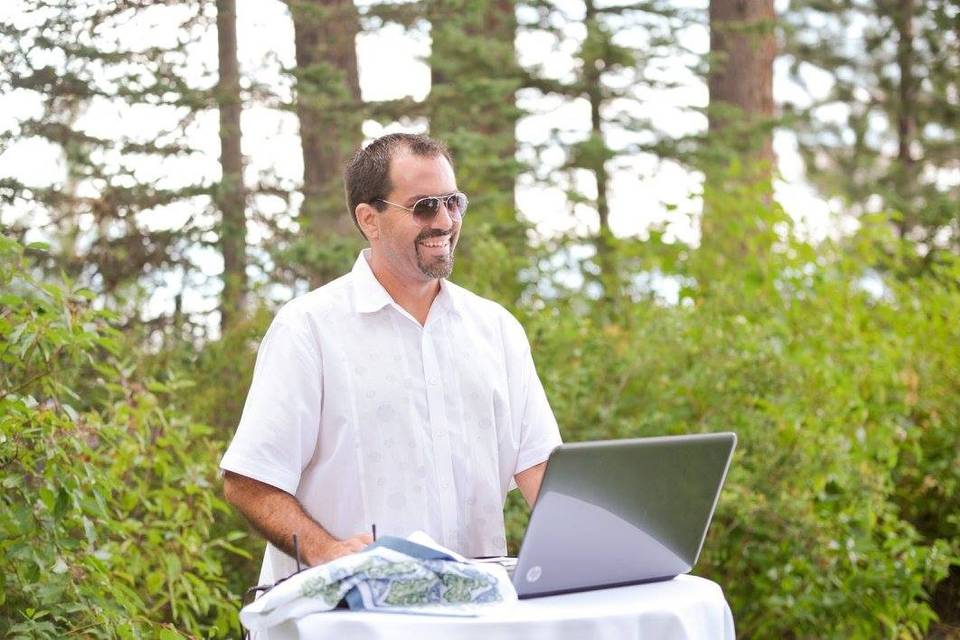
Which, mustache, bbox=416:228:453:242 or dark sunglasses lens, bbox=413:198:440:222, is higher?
dark sunglasses lens, bbox=413:198:440:222

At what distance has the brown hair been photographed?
136 inches

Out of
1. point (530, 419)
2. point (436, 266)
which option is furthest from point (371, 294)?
point (530, 419)

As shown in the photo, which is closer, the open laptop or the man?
the open laptop

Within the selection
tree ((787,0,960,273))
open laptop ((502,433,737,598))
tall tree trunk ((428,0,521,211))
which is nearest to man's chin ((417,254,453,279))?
open laptop ((502,433,737,598))

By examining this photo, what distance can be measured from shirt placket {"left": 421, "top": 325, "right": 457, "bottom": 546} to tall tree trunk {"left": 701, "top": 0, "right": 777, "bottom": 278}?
210 inches

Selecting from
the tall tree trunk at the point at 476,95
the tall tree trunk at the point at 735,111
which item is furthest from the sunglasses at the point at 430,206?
the tall tree trunk at the point at 735,111

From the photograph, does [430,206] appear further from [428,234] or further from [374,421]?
[374,421]

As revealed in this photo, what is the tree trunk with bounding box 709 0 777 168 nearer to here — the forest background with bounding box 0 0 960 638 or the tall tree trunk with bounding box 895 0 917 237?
the forest background with bounding box 0 0 960 638

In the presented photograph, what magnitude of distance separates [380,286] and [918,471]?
517cm

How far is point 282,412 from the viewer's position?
321cm

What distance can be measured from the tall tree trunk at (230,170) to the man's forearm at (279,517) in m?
4.31

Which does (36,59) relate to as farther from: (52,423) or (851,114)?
(851,114)

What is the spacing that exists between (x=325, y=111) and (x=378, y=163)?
4.60m

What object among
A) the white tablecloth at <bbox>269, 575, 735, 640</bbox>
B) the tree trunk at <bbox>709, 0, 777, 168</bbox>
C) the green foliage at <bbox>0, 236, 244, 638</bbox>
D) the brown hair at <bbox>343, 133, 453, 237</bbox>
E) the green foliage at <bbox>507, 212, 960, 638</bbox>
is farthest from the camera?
the tree trunk at <bbox>709, 0, 777, 168</bbox>
